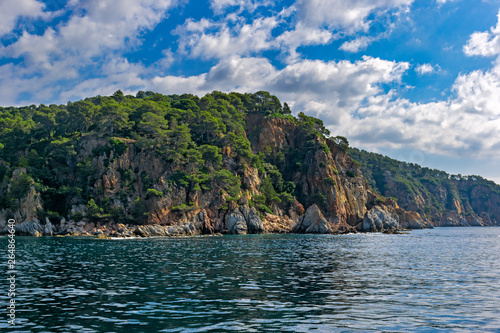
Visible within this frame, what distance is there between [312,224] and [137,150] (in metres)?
50.5

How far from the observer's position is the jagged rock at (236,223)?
91562 mm

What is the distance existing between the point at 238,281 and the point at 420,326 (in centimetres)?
1269

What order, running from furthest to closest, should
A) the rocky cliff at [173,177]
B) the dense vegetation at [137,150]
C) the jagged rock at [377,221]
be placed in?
the jagged rock at [377,221] < the dense vegetation at [137,150] < the rocky cliff at [173,177]

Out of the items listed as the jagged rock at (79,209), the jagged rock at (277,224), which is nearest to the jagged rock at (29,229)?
the jagged rock at (79,209)

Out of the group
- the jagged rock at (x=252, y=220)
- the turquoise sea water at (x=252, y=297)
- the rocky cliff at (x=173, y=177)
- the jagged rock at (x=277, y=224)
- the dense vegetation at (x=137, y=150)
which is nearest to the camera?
the turquoise sea water at (x=252, y=297)

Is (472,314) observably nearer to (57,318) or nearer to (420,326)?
(420,326)

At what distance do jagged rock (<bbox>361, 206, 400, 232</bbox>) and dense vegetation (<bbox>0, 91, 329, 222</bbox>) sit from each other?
55.8 feet

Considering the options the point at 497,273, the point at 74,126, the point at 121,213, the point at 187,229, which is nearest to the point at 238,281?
the point at 497,273

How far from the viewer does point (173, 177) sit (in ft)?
319

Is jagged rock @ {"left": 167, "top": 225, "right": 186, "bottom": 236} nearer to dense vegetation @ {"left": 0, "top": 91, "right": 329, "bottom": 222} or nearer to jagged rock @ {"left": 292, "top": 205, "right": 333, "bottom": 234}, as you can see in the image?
dense vegetation @ {"left": 0, "top": 91, "right": 329, "bottom": 222}

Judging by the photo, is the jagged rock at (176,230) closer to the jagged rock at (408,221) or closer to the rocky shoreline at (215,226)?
the rocky shoreline at (215,226)

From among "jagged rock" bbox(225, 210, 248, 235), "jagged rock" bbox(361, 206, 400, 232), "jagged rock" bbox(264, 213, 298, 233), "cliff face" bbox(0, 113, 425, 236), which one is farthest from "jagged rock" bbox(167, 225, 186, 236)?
"jagged rock" bbox(361, 206, 400, 232)

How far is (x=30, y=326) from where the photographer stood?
14.3 metres

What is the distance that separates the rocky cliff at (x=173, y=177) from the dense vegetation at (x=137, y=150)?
0.97ft
